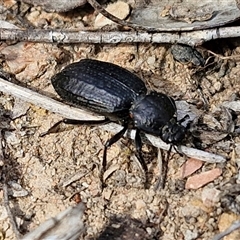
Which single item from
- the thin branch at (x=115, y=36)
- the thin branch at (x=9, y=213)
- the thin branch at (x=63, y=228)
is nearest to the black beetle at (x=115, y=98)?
the thin branch at (x=115, y=36)

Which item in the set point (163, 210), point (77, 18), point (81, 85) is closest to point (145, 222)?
point (163, 210)

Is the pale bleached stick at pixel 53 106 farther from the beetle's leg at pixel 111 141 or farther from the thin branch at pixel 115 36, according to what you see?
the thin branch at pixel 115 36

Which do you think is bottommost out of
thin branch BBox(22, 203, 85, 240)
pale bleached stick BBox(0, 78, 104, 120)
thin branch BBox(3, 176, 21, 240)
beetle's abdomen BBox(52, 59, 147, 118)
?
thin branch BBox(3, 176, 21, 240)

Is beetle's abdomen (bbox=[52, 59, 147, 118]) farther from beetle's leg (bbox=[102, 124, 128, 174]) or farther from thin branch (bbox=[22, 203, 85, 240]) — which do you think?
thin branch (bbox=[22, 203, 85, 240])

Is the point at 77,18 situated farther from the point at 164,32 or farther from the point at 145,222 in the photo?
the point at 145,222

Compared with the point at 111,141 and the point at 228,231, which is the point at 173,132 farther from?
the point at 228,231

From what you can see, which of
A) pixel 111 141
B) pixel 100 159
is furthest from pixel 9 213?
pixel 111 141

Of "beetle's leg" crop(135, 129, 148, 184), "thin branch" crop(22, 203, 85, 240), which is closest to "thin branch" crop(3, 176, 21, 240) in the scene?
"thin branch" crop(22, 203, 85, 240)

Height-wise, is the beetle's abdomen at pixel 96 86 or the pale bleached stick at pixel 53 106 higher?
the beetle's abdomen at pixel 96 86
